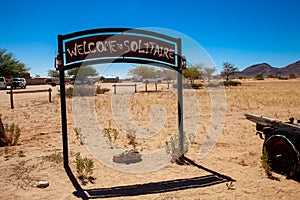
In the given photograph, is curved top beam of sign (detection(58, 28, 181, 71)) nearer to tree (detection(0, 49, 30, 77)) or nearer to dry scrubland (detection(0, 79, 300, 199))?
dry scrubland (detection(0, 79, 300, 199))

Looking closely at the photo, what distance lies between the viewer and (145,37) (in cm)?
615

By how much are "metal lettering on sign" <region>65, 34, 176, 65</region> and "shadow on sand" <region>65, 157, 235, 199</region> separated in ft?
8.34

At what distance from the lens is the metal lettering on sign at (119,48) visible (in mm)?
5695

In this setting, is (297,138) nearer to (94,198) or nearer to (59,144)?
(94,198)

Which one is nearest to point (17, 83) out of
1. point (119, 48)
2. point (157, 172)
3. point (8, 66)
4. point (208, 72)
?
point (8, 66)

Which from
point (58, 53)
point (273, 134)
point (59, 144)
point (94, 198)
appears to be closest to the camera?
point (94, 198)

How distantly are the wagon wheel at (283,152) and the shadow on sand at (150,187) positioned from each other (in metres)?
1.00

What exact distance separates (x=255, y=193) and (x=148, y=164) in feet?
7.85

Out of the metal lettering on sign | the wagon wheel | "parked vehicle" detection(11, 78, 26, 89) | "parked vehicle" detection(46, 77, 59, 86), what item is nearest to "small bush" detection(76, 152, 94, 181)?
the metal lettering on sign

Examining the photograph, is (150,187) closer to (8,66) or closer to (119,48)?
(119,48)

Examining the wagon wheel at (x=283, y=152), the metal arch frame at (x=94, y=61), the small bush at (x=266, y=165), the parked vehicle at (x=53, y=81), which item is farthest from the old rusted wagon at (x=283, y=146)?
the parked vehicle at (x=53, y=81)

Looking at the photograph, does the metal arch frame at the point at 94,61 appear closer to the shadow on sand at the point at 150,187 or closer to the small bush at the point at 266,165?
the shadow on sand at the point at 150,187

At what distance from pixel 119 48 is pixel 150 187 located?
3.02m

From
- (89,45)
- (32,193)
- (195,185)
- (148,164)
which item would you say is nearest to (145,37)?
(89,45)
